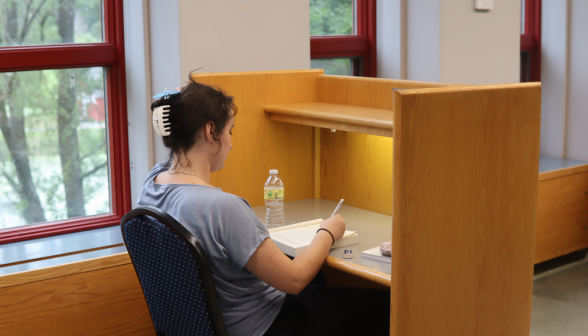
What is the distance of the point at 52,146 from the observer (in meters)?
2.27

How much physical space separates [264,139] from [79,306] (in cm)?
87

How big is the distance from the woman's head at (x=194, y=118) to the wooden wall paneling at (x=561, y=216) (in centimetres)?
208

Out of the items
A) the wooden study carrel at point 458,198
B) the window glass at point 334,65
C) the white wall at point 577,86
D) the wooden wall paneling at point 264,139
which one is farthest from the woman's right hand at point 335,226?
the white wall at point 577,86

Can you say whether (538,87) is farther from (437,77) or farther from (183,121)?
(437,77)

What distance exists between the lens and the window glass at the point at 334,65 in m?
3.02

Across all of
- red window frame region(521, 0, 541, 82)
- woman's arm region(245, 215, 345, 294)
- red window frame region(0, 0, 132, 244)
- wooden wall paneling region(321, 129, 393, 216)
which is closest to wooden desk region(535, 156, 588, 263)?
red window frame region(521, 0, 541, 82)

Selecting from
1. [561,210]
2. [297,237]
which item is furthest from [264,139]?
[561,210]

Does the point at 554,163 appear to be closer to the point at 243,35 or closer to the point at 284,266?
the point at 243,35

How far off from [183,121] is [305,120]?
27.8 inches

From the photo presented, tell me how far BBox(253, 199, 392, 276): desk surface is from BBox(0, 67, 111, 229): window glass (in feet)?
2.36

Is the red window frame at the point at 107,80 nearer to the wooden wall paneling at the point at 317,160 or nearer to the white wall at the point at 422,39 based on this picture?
the wooden wall paneling at the point at 317,160

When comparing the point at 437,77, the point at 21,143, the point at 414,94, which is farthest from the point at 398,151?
the point at 437,77

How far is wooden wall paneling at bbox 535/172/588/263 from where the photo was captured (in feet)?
9.87

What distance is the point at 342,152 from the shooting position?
225 cm
